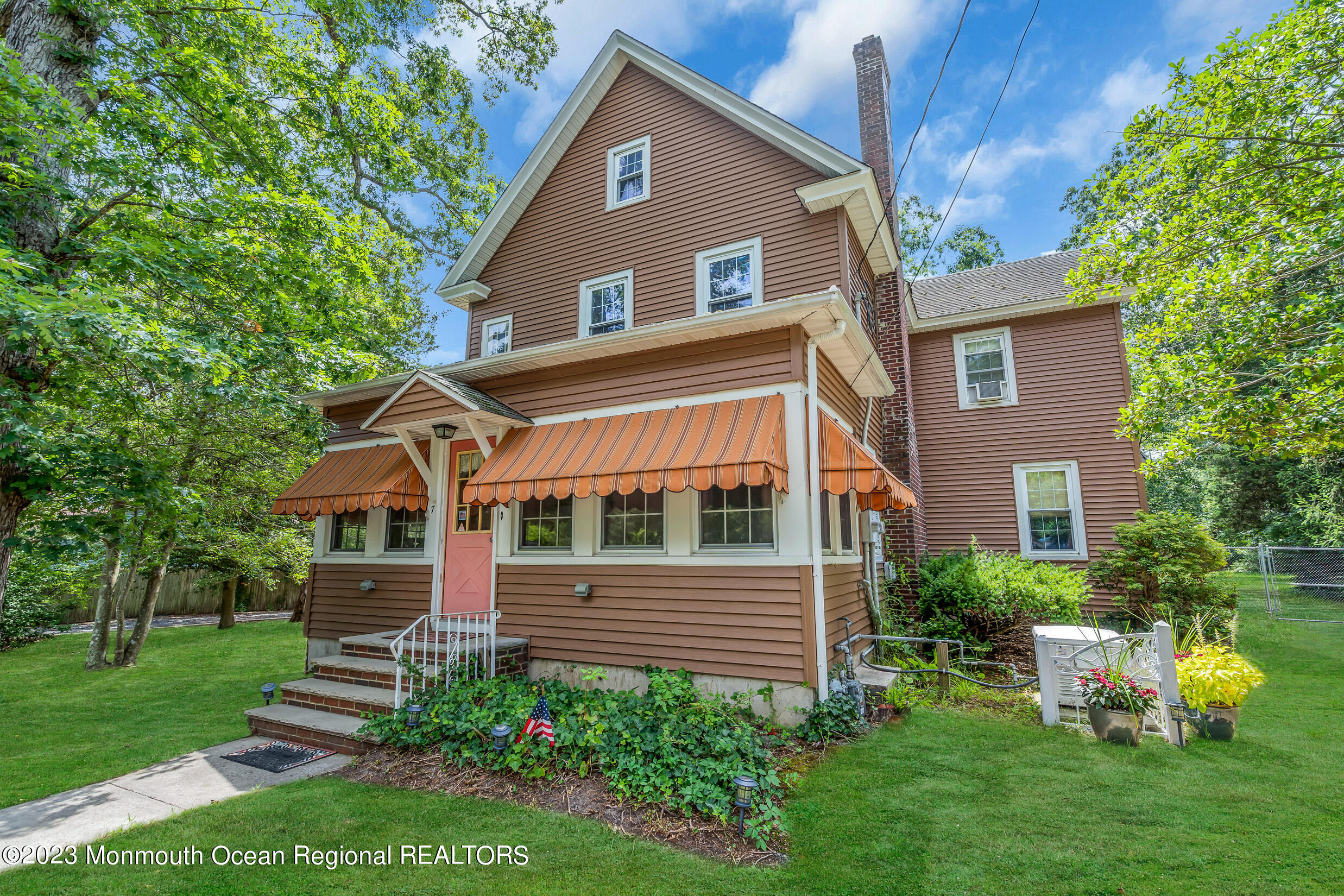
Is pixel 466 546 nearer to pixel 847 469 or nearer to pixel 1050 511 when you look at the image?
pixel 847 469

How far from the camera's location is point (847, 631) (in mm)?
7465

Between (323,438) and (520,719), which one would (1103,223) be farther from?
(323,438)

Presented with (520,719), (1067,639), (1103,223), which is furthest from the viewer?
(1103,223)

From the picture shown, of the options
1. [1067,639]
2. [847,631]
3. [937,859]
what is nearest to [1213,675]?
[1067,639]

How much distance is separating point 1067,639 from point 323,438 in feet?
37.4

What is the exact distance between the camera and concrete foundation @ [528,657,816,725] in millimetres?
6090

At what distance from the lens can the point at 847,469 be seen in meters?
6.57

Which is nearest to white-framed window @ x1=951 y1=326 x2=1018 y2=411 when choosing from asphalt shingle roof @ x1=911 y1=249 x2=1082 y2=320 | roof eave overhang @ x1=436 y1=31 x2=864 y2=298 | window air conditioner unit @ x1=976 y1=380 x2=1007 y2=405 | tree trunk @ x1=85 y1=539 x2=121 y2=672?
window air conditioner unit @ x1=976 y1=380 x2=1007 y2=405

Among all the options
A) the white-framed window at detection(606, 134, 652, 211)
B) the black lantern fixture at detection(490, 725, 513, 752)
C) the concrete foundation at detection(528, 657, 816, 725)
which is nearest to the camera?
the black lantern fixture at detection(490, 725, 513, 752)

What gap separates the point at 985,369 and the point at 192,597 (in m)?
25.5

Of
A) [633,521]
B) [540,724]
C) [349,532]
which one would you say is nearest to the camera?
[540,724]

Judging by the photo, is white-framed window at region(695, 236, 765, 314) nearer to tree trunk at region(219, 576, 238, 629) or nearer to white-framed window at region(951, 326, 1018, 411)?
white-framed window at region(951, 326, 1018, 411)

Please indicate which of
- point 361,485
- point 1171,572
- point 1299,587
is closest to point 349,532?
point 361,485

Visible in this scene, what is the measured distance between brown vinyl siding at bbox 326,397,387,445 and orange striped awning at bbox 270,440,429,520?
28 cm
